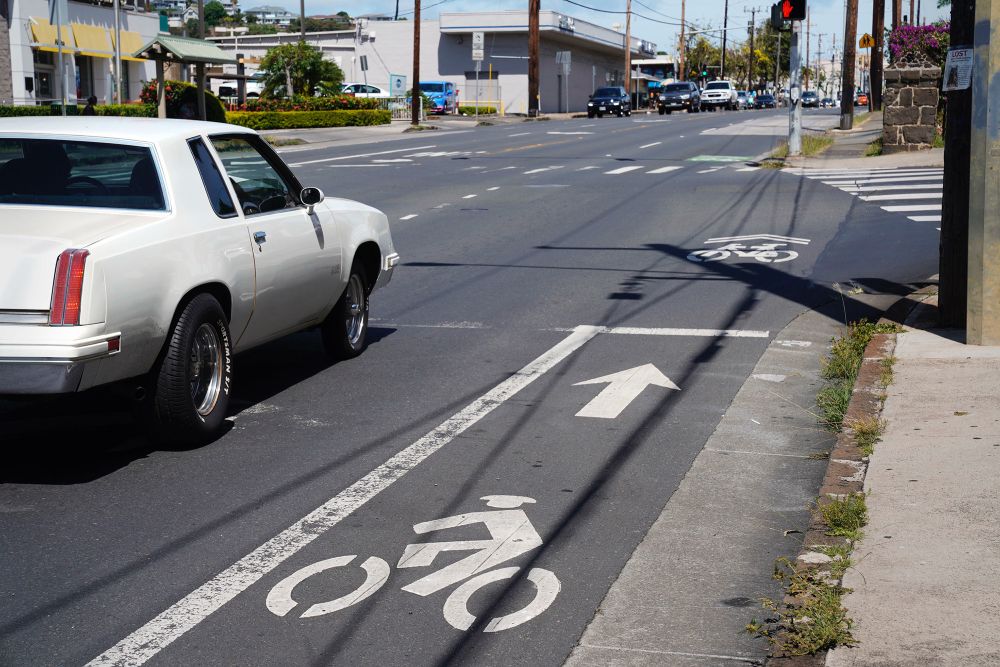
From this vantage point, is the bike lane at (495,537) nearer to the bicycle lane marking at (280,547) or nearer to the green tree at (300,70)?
the bicycle lane marking at (280,547)

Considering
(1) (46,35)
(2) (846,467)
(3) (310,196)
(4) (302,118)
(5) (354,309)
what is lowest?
(2) (846,467)

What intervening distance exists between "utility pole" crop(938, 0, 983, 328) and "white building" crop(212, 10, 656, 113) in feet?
213

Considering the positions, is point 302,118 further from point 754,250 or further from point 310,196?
point 310,196

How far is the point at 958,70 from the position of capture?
8.73 meters

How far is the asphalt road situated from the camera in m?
4.49

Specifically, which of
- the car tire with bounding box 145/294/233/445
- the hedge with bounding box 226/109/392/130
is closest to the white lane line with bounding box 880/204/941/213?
the car tire with bounding box 145/294/233/445

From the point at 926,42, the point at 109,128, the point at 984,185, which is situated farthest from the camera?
the point at 926,42

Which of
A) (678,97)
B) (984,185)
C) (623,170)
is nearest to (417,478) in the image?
(984,185)

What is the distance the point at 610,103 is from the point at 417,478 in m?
66.1

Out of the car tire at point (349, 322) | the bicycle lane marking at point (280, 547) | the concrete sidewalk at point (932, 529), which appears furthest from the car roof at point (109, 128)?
the concrete sidewalk at point (932, 529)

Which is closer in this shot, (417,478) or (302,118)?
(417,478)

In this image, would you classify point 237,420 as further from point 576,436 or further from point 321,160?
point 321,160

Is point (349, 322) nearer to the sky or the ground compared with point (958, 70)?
nearer to the ground

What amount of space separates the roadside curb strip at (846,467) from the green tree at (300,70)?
53076 millimetres
